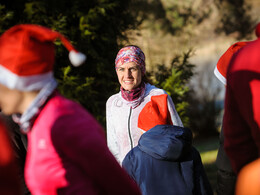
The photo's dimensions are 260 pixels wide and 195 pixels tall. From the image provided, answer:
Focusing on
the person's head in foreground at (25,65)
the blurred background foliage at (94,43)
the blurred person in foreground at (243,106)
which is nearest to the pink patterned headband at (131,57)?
the person's head in foreground at (25,65)

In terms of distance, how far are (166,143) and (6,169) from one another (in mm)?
1418

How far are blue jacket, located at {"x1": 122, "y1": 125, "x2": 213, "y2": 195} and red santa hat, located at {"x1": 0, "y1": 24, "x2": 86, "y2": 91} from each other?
1174 millimetres

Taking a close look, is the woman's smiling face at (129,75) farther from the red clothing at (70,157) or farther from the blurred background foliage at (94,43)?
the blurred background foliage at (94,43)

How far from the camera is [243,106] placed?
4.30ft

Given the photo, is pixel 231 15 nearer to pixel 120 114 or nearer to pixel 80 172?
pixel 120 114

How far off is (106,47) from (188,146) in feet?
14.9

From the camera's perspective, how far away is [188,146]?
2.39 meters

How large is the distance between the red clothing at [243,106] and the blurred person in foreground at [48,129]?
52 cm

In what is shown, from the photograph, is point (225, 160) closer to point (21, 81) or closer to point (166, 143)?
point (166, 143)

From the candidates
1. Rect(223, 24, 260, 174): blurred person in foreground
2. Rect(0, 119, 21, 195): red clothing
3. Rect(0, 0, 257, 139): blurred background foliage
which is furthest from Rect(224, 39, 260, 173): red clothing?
Rect(0, 0, 257, 139): blurred background foliage

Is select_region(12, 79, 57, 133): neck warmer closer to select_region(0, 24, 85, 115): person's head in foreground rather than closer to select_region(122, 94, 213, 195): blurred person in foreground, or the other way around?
select_region(0, 24, 85, 115): person's head in foreground

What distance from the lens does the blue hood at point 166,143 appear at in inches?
91.4

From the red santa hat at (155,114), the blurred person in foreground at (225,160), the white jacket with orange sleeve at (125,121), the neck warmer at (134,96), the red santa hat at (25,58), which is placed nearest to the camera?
the red santa hat at (25,58)

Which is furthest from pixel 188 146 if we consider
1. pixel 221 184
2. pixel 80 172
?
pixel 80 172
